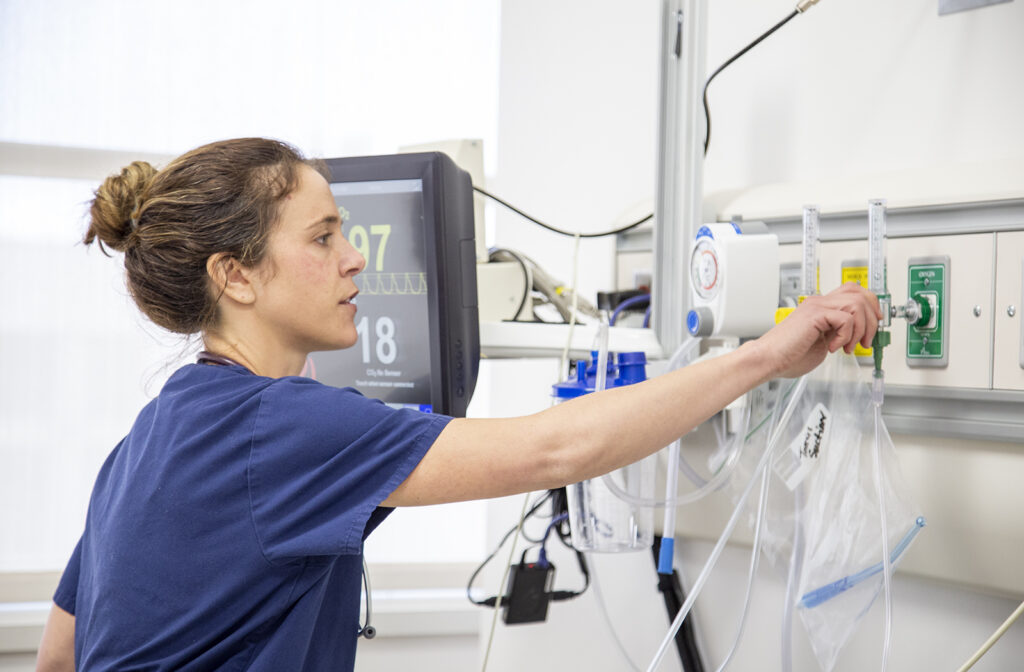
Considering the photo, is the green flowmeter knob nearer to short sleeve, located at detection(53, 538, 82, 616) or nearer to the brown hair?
the brown hair

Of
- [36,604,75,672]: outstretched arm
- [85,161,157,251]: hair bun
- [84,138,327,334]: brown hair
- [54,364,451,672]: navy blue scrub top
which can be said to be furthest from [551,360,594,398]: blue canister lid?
[36,604,75,672]: outstretched arm

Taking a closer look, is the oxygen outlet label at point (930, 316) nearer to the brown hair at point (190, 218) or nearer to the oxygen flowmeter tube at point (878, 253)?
the oxygen flowmeter tube at point (878, 253)

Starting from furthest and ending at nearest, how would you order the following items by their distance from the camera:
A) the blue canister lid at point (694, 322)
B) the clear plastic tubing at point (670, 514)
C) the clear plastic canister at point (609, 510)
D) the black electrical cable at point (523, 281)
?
the black electrical cable at point (523, 281), the clear plastic canister at point (609, 510), the clear plastic tubing at point (670, 514), the blue canister lid at point (694, 322)

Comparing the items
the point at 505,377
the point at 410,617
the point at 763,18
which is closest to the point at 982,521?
the point at 763,18

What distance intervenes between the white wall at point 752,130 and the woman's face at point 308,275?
640 mm

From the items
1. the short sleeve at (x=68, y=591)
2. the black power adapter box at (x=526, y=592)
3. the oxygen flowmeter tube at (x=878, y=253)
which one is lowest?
the black power adapter box at (x=526, y=592)

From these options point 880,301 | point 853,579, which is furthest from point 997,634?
point 880,301

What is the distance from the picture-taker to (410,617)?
209cm

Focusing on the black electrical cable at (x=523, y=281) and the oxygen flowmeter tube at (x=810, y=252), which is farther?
the black electrical cable at (x=523, y=281)

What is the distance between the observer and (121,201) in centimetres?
99

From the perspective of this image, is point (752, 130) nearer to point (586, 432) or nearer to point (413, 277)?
point (413, 277)

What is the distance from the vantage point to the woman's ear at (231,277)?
96 cm

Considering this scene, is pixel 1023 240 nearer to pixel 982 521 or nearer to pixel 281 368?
pixel 982 521

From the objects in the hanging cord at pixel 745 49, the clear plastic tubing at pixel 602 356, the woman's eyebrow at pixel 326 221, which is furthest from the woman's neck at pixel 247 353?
the hanging cord at pixel 745 49
